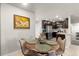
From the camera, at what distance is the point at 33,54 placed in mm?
2480

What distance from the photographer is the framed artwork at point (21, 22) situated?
2502 mm

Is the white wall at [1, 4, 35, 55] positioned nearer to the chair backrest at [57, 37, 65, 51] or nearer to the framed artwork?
Answer: the framed artwork

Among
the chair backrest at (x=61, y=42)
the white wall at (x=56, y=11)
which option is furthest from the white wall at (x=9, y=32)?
the chair backrest at (x=61, y=42)

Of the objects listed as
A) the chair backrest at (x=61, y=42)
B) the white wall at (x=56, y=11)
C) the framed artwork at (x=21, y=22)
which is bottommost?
the chair backrest at (x=61, y=42)

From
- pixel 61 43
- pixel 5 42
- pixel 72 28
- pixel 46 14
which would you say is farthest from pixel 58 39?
pixel 5 42

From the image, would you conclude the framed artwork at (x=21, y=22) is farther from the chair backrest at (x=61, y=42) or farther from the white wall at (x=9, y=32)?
the chair backrest at (x=61, y=42)

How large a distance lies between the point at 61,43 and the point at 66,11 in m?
0.53

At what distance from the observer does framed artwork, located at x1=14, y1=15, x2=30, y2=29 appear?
250 cm

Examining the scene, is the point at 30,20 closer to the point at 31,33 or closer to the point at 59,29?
the point at 31,33

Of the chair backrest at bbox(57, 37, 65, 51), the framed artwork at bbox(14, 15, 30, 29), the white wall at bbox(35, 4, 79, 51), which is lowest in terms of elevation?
the chair backrest at bbox(57, 37, 65, 51)

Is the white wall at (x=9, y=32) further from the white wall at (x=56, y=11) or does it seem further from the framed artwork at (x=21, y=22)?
the white wall at (x=56, y=11)

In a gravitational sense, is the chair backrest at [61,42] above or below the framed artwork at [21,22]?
below

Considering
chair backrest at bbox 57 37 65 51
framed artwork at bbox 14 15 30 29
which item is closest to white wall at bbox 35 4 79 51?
chair backrest at bbox 57 37 65 51

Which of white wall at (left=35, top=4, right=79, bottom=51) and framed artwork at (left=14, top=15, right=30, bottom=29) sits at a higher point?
white wall at (left=35, top=4, right=79, bottom=51)
